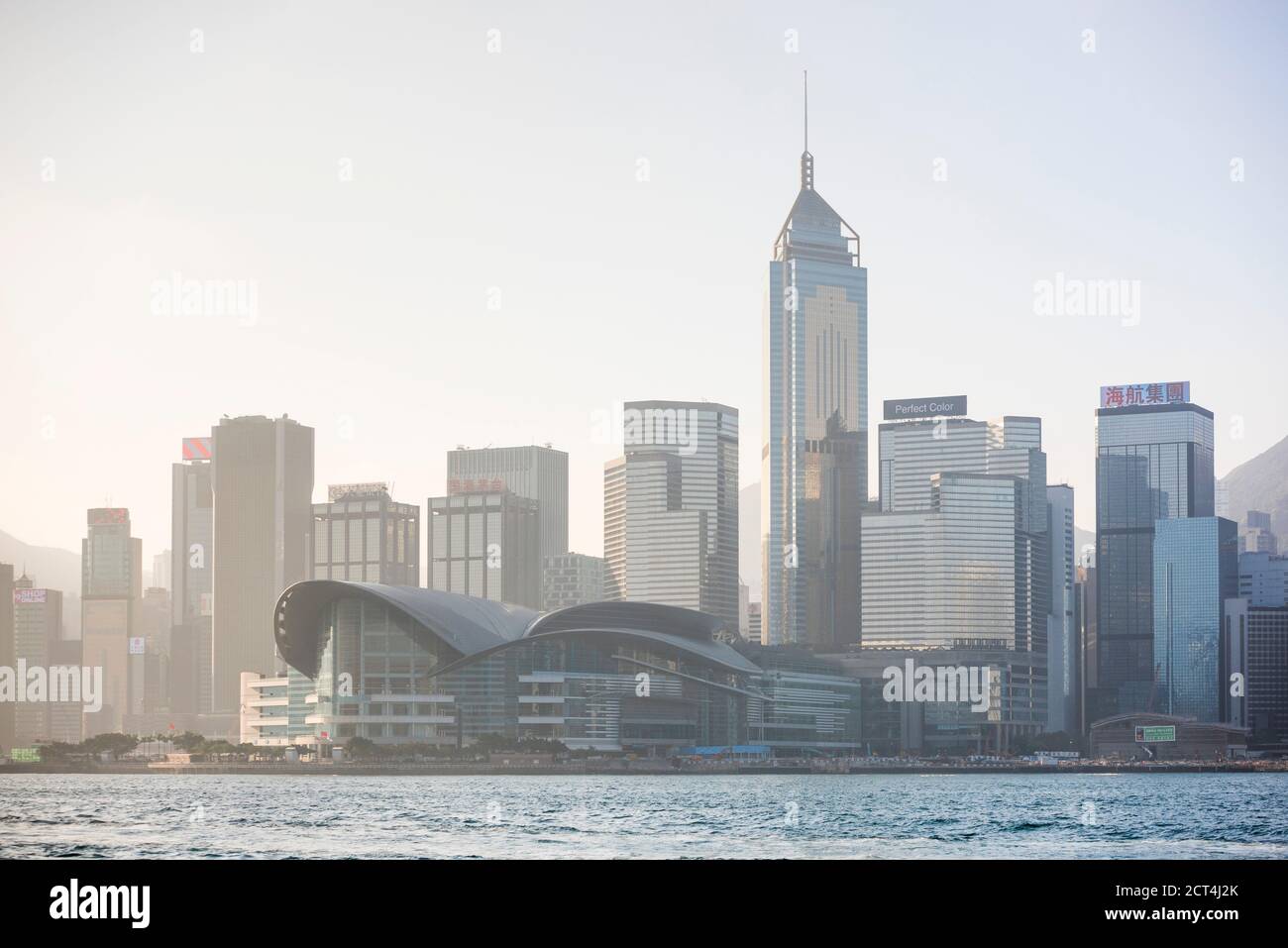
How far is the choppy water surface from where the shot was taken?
52.2 m

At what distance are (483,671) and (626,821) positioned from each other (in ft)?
334

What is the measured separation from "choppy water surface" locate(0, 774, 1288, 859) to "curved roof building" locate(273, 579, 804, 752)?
36763 mm

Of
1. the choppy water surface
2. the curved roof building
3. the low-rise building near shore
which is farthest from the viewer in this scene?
Answer: the curved roof building

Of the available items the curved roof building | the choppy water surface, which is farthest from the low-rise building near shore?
the choppy water surface

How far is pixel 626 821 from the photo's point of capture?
71.8 meters

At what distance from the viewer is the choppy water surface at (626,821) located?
52219 millimetres

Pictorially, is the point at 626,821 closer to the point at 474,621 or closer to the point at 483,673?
the point at 483,673

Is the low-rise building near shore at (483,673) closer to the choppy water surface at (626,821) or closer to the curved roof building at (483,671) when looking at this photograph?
the curved roof building at (483,671)

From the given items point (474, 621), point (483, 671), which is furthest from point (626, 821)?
point (474, 621)

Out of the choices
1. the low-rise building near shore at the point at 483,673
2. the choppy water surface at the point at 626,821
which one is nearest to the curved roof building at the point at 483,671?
the low-rise building near shore at the point at 483,673

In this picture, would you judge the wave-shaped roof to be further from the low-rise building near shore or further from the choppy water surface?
the choppy water surface

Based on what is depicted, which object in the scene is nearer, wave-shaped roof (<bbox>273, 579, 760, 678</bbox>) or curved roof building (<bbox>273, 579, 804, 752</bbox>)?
wave-shaped roof (<bbox>273, 579, 760, 678</bbox>)
